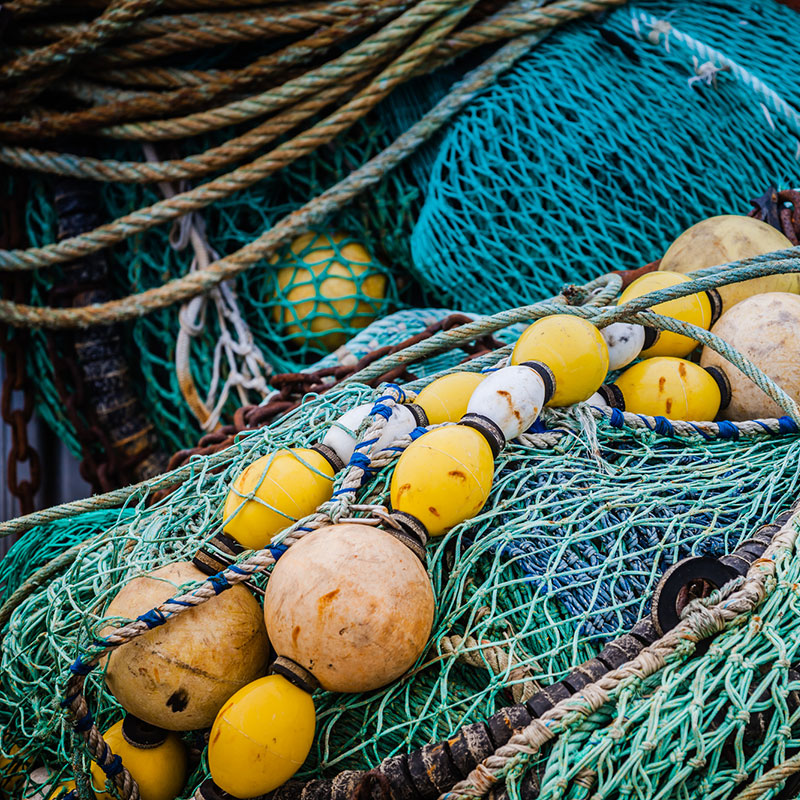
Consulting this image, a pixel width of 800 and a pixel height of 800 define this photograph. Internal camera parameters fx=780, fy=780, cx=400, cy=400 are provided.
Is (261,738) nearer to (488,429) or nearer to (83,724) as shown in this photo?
(83,724)

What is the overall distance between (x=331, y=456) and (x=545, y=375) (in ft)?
1.12

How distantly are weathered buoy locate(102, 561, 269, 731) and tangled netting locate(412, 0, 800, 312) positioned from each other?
1184mm

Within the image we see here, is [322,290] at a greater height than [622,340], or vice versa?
[322,290]

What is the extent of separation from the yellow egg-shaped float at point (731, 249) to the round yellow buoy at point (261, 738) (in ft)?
3.61

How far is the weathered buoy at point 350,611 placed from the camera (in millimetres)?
902

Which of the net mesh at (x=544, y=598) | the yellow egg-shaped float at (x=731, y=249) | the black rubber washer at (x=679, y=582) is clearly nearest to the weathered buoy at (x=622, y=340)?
the net mesh at (x=544, y=598)

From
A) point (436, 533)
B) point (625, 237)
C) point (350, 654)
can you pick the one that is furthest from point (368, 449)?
point (625, 237)

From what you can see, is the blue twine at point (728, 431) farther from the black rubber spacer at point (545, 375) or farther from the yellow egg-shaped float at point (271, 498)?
the yellow egg-shaped float at point (271, 498)

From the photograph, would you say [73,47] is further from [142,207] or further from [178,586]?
[178,586]

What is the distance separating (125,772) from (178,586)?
236mm

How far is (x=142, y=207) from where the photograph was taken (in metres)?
2.22

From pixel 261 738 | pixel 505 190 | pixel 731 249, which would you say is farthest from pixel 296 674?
pixel 505 190

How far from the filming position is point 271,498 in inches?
42.8

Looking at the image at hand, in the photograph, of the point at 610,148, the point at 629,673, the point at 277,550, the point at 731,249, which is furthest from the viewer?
the point at 610,148
